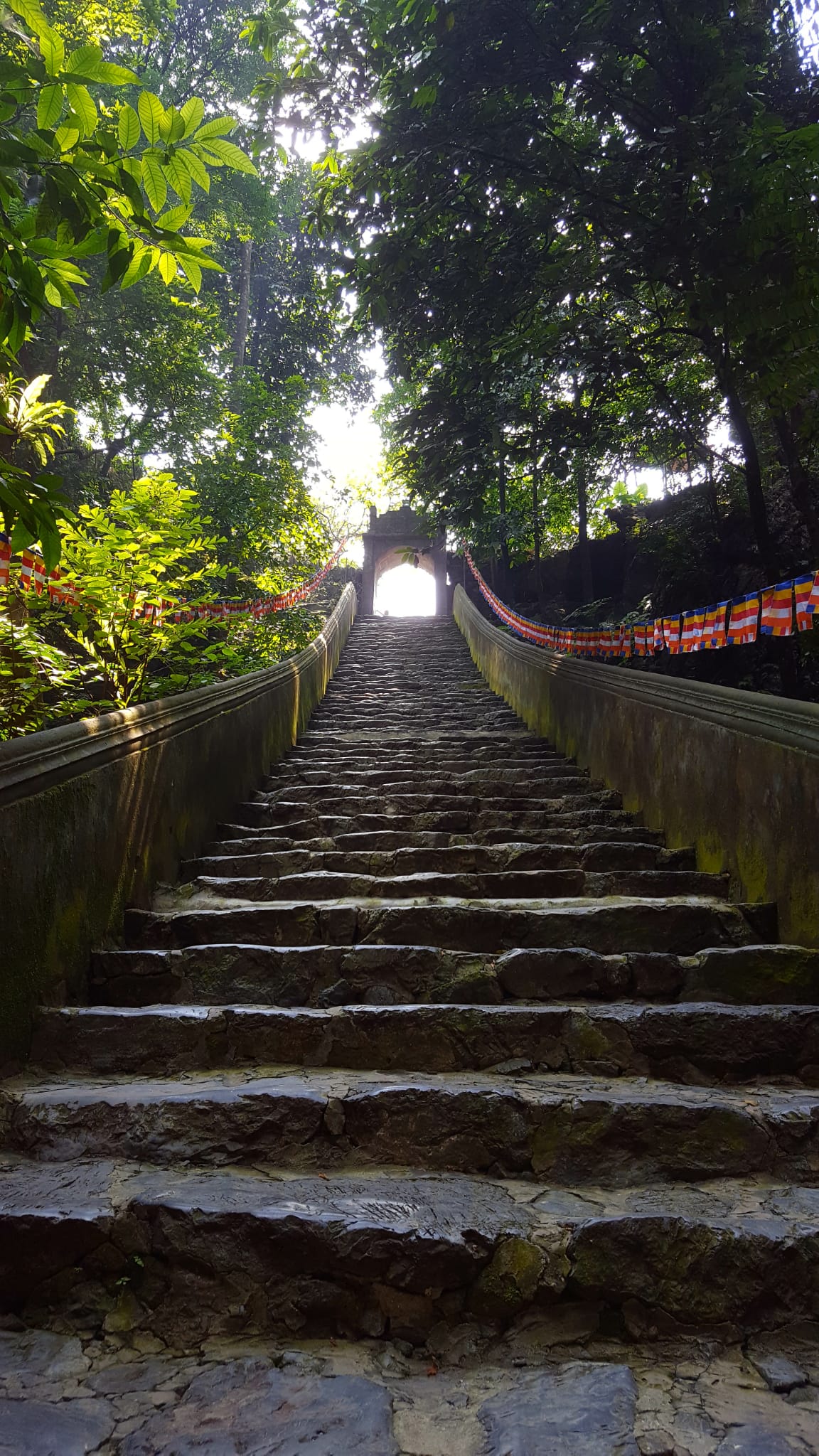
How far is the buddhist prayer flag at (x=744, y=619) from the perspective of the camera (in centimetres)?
490

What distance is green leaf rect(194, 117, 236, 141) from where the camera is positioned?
5.22 ft

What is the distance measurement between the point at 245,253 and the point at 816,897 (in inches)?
835

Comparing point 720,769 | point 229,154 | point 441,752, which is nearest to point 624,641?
point 441,752

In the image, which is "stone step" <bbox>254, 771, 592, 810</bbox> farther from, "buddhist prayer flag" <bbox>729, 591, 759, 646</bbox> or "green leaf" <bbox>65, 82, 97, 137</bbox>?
"green leaf" <bbox>65, 82, 97, 137</bbox>

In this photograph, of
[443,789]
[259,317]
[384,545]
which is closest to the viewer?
[443,789]

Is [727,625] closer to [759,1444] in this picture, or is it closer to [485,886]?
[485,886]

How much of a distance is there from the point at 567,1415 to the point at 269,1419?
55 centimetres

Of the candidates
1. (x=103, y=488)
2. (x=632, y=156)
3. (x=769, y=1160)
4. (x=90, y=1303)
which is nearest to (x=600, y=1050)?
(x=769, y=1160)

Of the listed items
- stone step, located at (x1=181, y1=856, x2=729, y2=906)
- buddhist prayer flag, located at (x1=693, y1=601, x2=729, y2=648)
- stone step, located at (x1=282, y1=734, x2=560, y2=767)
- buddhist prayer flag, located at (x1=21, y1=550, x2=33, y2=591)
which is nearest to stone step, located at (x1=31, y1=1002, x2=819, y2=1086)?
stone step, located at (x1=181, y1=856, x2=729, y2=906)

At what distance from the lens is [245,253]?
19406 millimetres

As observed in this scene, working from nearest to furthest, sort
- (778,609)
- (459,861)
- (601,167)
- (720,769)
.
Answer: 1. (720,769)
2. (459,861)
3. (778,609)
4. (601,167)

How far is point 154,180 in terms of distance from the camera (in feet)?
5.40

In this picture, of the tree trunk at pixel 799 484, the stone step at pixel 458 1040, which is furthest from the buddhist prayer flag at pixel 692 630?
the stone step at pixel 458 1040

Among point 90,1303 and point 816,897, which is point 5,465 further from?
point 816,897
